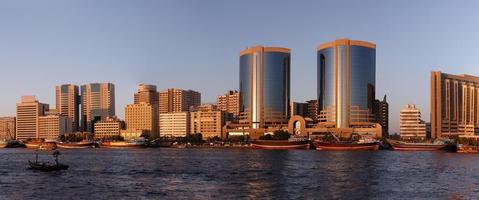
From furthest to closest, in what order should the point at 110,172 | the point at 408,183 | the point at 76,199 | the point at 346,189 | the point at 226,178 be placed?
1. the point at 110,172
2. the point at 226,178
3. the point at 408,183
4. the point at 346,189
5. the point at 76,199

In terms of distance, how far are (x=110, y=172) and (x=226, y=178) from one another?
84.6ft

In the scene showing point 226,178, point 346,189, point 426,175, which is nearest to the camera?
point 346,189

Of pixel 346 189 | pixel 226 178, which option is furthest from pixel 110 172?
pixel 346 189

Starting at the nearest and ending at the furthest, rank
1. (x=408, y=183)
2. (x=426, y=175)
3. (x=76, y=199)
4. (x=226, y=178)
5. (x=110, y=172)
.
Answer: (x=76, y=199)
(x=408, y=183)
(x=226, y=178)
(x=426, y=175)
(x=110, y=172)

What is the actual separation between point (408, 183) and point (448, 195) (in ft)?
48.9

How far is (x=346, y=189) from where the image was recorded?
251ft

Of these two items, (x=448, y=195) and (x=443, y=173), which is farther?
(x=443, y=173)

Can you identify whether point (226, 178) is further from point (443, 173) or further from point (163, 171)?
point (443, 173)

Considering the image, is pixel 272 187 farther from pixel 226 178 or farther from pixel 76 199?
pixel 76 199

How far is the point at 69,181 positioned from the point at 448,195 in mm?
54311

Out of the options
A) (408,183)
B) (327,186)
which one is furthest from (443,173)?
(327,186)

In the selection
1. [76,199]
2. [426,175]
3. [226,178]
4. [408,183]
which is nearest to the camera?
[76,199]

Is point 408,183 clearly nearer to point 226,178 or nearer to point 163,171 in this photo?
A: point 226,178

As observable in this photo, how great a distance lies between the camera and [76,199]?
66.9 meters
